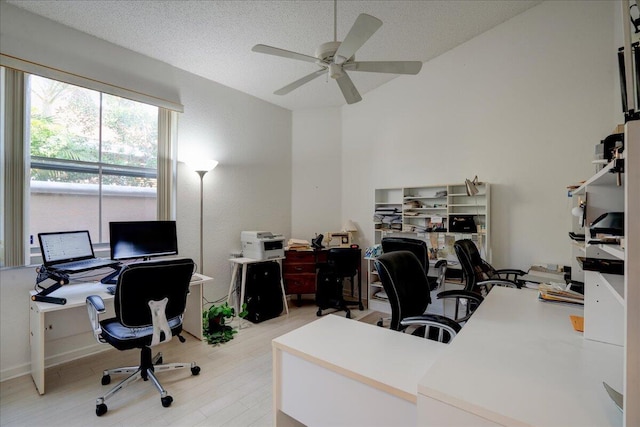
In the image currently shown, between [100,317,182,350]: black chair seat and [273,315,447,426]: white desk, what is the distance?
4.05ft

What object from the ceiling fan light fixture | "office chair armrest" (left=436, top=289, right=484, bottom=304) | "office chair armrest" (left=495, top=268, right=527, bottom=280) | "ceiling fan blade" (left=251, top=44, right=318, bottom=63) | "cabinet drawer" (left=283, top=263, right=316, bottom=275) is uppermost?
"ceiling fan blade" (left=251, top=44, right=318, bottom=63)

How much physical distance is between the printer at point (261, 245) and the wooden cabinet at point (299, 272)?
28cm

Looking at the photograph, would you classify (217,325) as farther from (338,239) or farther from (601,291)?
(601,291)

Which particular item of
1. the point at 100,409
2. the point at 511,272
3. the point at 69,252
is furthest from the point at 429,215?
the point at 69,252

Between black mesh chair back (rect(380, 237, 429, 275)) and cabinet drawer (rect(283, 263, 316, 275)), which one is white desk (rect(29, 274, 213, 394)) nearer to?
cabinet drawer (rect(283, 263, 316, 275))

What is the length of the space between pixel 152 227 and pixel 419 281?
2.54 meters

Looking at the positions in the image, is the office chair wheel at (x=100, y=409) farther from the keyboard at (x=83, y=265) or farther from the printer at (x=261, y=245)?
the printer at (x=261, y=245)

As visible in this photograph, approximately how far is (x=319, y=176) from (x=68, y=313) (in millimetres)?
3430

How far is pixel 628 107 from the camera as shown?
966mm

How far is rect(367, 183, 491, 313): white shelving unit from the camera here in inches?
137

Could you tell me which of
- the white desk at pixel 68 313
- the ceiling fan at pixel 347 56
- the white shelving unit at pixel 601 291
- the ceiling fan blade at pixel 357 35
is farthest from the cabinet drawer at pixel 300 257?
the white shelving unit at pixel 601 291

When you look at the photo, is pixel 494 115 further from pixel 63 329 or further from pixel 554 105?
pixel 63 329

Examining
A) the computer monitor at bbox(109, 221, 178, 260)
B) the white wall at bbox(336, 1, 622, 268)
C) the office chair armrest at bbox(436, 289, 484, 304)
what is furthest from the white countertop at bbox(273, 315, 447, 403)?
the white wall at bbox(336, 1, 622, 268)

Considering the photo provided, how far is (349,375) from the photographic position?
41.1 inches
